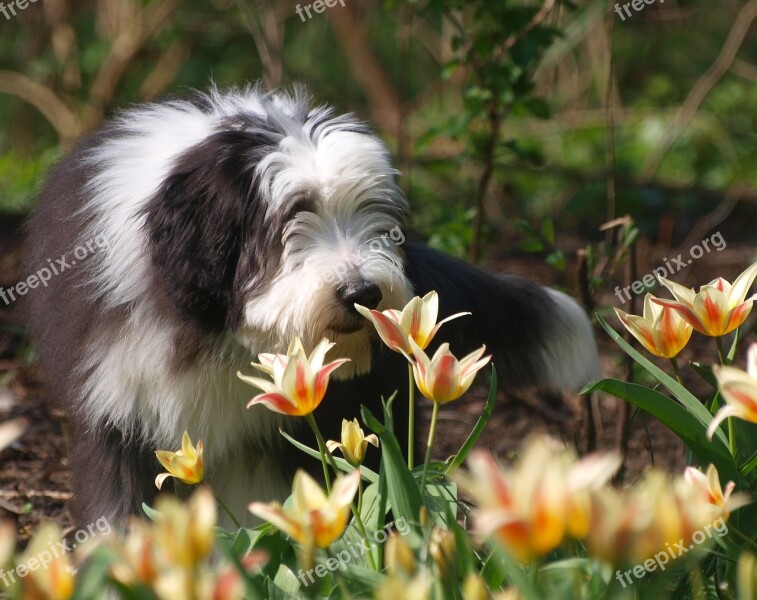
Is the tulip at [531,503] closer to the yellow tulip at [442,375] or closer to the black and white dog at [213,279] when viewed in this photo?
the yellow tulip at [442,375]

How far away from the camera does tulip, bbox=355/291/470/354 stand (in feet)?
6.16

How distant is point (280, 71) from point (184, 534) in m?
5.01

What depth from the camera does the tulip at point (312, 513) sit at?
145cm

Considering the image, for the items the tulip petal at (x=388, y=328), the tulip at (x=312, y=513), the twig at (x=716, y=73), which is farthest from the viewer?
the twig at (x=716, y=73)

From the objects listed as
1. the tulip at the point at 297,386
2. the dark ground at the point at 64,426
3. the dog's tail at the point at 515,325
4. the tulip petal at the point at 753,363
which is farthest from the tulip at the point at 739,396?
the dark ground at the point at 64,426

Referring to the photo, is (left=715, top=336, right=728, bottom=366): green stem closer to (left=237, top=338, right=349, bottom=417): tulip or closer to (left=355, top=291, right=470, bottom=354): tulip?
(left=355, top=291, right=470, bottom=354): tulip

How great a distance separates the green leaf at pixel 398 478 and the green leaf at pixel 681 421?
44 centimetres

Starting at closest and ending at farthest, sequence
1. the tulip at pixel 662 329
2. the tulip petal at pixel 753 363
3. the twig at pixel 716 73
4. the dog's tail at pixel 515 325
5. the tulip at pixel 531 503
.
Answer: the tulip at pixel 531 503 < the tulip petal at pixel 753 363 < the tulip at pixel 662 329 < the dog's tail at pixel 515 325 < the twig at pixel 716 73

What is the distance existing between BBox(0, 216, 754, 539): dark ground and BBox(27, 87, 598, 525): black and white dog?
0.47 m

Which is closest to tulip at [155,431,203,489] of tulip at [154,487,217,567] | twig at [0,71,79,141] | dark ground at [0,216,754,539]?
tulip at [154,487,217,567]

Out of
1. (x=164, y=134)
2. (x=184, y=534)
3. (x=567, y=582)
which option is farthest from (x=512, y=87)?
(x=184, y=534)

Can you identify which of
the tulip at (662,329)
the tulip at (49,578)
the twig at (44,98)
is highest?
the twig at (44,98)

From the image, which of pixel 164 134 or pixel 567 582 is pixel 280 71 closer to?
pixel 164 134

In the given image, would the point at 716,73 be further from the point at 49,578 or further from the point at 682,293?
the point at 49,578
